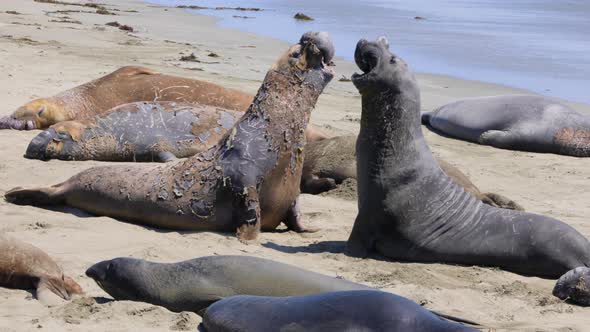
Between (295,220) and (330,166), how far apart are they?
152 cm

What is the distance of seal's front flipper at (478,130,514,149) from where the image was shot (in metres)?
10.7

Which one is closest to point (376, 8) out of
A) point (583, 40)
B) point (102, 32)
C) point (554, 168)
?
point (583, 40)

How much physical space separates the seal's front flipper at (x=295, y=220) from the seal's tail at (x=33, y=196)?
152 centimetres

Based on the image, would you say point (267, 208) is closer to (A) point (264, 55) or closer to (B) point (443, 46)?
(A) point (264, 55)

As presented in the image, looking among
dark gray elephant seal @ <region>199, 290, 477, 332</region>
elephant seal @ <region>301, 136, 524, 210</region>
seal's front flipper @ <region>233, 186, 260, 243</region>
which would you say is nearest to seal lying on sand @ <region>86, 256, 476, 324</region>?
dark gray elephant seal @ <region>199, 290, 477, 332</region>

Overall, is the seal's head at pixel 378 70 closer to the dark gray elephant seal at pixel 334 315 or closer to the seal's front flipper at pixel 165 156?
the dark gray elephant seal at pixel 334 315

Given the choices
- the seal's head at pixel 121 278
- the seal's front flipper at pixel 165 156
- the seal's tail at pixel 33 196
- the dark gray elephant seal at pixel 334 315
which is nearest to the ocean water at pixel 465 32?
the seal's front flipper at pixel 165 156

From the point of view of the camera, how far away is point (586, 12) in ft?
104

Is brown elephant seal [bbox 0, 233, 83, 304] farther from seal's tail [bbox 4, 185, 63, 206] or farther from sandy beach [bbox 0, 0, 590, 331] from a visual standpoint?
seal's tail [bbox 4, 185, 63, 206]

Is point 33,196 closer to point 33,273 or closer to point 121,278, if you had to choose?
point 33,273

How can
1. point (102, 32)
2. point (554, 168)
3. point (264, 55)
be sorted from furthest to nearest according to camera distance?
point (102, 32)
point (264, 55)
point (554, 168)

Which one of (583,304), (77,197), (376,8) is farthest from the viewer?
(376,8)

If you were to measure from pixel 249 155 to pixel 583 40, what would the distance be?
1700 centimetres

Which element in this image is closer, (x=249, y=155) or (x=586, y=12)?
A: (x=249, y=155)
